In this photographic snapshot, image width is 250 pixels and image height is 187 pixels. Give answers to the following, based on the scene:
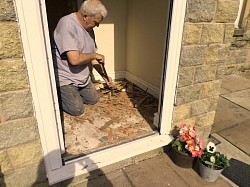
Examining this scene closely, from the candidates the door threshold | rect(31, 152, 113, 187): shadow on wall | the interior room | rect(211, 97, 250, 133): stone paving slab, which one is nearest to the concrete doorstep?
rect(31, 152, 113, 187): shadow on wall

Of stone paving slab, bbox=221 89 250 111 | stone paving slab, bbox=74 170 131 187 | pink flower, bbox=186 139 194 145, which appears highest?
pink flower, bbox=186 139 194 145

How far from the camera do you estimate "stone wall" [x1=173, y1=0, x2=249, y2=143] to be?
2137mm

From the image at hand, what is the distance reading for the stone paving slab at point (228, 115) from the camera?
3294mm

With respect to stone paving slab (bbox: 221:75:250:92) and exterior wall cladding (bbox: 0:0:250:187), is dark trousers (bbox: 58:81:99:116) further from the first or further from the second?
stone paving slab (bbox: 221:75:250:92)

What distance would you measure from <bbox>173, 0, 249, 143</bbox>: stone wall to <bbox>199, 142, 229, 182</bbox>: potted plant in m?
0.47

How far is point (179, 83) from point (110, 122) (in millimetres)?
1209

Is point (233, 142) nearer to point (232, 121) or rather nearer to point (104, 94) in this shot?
point (232, 121)

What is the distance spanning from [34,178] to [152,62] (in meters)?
2.70

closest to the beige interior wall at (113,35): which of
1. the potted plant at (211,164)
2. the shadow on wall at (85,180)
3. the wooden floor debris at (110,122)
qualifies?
the wooden floor debris at (110,122)

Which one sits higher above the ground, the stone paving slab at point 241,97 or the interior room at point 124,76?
the interior room at point 124,76

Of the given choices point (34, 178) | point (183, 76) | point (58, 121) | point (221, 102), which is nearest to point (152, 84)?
point (221, 102)

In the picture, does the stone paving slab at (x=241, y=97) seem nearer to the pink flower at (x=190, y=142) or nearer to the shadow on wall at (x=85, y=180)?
the pink flower at (x=190, y=142)

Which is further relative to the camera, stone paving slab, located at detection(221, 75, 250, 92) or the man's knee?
stone paving slab, located at detection(221, 75, 250, 92)

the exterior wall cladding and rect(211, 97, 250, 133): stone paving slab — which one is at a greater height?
the exterior wall cladding
